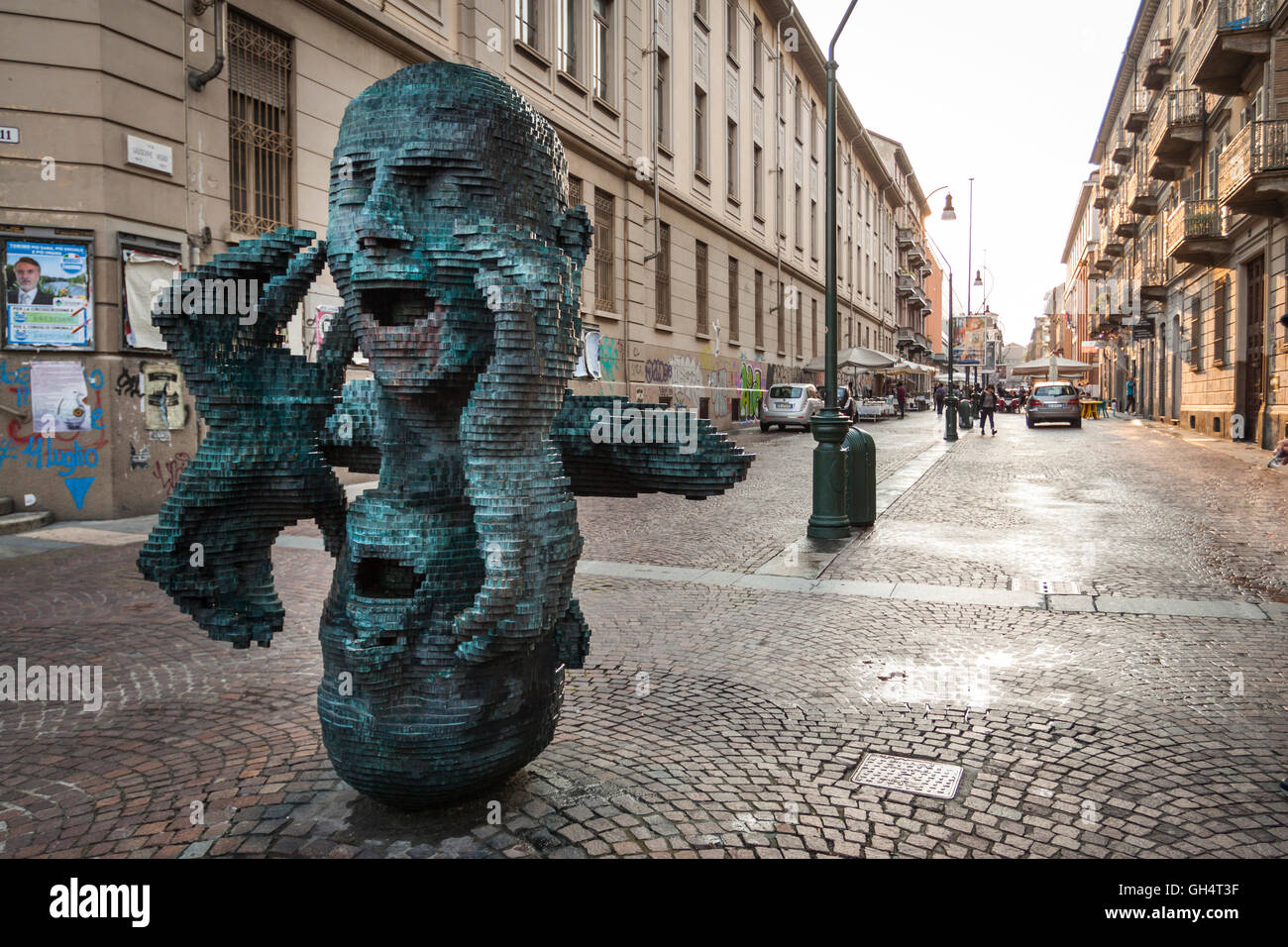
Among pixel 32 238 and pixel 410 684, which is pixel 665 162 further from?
pixel 410 684

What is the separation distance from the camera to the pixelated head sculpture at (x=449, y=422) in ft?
8.38

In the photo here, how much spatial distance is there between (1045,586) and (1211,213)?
23.2m

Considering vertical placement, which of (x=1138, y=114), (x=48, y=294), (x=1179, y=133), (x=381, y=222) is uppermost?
(x=1138, y=114)

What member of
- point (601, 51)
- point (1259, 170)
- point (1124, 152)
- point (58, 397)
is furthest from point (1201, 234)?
point (58, 397)

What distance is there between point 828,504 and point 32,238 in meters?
9.19

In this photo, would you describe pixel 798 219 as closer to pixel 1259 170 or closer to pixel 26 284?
pixel 1259 170

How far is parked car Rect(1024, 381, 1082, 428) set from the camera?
3506cm

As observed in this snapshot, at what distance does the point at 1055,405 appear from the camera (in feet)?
116

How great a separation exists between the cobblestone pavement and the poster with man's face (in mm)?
3307

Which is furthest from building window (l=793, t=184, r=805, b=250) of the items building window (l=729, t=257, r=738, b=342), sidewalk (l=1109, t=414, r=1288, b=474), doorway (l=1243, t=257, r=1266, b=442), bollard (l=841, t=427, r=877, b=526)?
bollard (l=841, t=427, r=877, b=526)

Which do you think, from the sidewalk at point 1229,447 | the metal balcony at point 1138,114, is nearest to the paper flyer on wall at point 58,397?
the sidewalk at point 1229,447

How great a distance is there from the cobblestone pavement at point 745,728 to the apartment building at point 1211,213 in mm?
16484

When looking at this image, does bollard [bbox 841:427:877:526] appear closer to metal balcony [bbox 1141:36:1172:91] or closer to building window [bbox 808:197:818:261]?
metal balcony [bbox 1141:36:1172:91]
